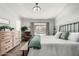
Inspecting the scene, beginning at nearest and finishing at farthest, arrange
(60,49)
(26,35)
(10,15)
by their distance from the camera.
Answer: (60,49) → (10,15) → (26,35)

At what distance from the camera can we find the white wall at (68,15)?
1919mm

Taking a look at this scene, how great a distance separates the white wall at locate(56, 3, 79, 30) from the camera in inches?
75.5

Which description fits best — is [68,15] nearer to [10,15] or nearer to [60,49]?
[60,49]

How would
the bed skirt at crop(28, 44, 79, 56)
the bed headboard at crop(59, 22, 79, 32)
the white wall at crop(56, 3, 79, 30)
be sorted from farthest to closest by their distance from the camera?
the bed headboard at crop(59, 22, 79, 32), the white wall at crop(56, 3, 79, 30), the bed skirt at crop(28, 44, 79, 56)

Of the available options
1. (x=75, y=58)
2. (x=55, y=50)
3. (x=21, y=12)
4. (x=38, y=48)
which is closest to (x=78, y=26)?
(x=55, y=50)

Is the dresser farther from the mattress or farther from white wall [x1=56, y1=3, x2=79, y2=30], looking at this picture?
the mattress

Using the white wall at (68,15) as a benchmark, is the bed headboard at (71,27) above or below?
below

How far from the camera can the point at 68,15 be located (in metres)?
2.18

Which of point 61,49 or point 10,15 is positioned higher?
point 10,15

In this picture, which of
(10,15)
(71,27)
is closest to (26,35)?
(10,15)

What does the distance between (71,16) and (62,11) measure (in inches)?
10.1

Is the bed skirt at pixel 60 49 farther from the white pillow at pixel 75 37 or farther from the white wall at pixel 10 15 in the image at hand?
the white wall at pixel 10 15

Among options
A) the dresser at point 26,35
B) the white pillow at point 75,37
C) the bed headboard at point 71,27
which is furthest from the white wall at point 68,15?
the dresser at point 26,35

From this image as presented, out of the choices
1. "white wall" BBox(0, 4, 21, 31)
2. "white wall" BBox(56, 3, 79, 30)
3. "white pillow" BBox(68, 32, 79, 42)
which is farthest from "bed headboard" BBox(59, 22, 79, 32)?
"white wall" BBox(0, 4, 21, 31)
